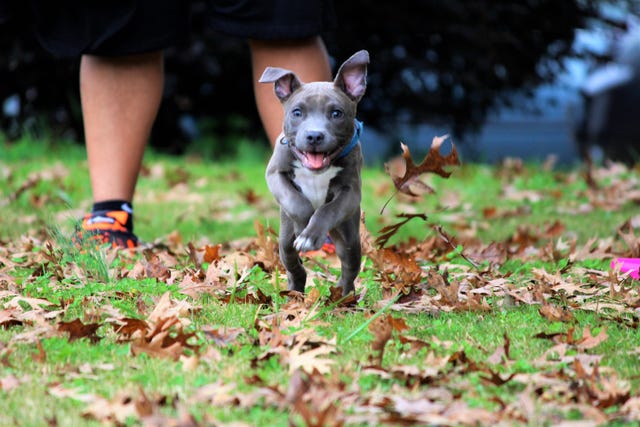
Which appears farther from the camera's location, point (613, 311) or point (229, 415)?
point (613, 311)

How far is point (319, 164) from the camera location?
3.03 m

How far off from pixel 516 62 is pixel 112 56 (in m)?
6.71

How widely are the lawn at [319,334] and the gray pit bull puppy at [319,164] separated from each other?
0.68 ft

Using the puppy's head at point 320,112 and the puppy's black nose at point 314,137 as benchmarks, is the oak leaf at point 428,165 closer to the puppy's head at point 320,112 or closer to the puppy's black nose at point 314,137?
the puppy's head at point 320,112

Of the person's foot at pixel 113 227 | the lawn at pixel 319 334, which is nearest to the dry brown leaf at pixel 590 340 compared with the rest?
the lawn at pixel 319 334

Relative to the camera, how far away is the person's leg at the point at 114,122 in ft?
14.3

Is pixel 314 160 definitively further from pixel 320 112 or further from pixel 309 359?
pixel 309 359

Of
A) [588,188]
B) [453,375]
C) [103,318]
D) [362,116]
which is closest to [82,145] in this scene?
[362,116]

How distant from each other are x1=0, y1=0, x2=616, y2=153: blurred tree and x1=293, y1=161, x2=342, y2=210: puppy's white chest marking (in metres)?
5.91

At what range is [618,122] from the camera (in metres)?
9.97

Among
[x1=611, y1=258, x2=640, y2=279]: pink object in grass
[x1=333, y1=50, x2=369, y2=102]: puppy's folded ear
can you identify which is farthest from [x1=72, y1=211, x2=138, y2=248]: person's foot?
[x1=611, y1=258, x2=640, y2=279]: pink object in grass

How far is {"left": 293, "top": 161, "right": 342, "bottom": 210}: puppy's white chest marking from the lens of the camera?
10.5 feet

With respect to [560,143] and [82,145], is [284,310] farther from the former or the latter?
[560,143]

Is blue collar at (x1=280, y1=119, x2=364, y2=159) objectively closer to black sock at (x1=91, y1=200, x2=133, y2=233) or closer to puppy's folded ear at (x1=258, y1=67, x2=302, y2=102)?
puppy's folded ear at (x1=258, y1=67, x2=302, y2=102)
